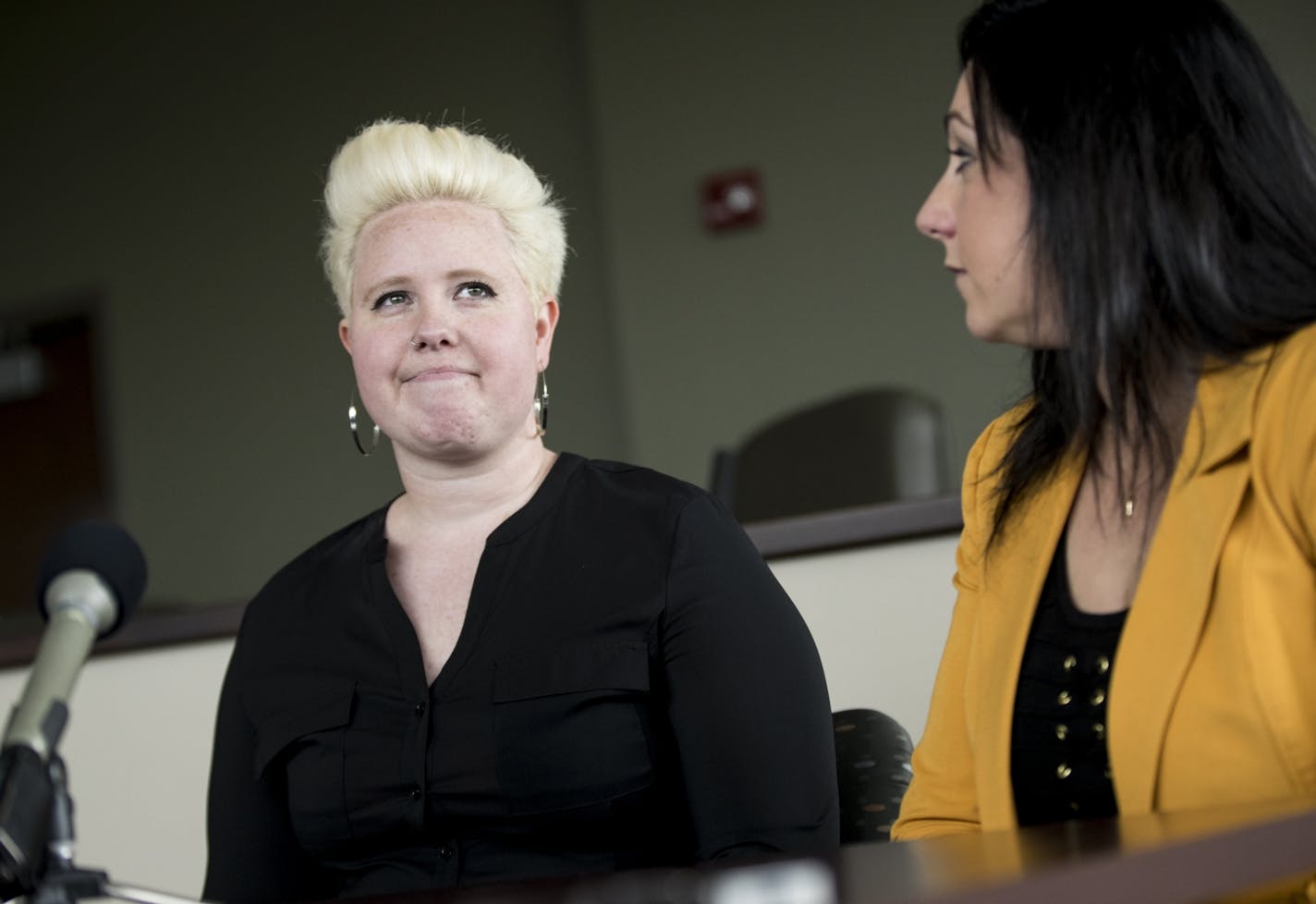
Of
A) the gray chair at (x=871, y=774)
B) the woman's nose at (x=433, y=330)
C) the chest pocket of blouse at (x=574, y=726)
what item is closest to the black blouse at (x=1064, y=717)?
the gray chair at (x=871, y=774)

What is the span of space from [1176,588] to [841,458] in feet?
5.62

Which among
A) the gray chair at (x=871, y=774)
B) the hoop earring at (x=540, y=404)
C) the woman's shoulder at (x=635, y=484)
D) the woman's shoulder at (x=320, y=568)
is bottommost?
the gray chair at (x=871, y=774)

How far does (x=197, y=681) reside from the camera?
2.41m

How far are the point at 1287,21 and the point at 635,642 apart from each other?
3.05 meters

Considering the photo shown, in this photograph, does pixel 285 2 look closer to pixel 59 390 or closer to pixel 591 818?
pixel 59 390

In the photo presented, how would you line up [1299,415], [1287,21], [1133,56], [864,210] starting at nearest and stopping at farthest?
Answer: [1299,415]
[1133,56]
[1287,21]
[864,210]

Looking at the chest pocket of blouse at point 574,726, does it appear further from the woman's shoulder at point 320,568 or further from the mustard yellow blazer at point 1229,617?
the mustard yellow blazer at point 1229,617

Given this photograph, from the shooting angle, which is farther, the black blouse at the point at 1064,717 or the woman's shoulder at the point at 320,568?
the woman's shoulder at the point at 320,568

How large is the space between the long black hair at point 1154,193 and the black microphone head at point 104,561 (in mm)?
718

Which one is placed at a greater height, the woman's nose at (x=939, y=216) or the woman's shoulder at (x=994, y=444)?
the woman's nose at (x=939, y=216)

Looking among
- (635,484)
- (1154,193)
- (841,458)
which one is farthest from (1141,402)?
(841,458)

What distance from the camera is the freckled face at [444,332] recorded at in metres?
1.73

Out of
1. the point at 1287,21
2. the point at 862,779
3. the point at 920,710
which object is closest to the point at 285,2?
the point at 1287,21

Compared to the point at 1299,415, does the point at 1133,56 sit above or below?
above
